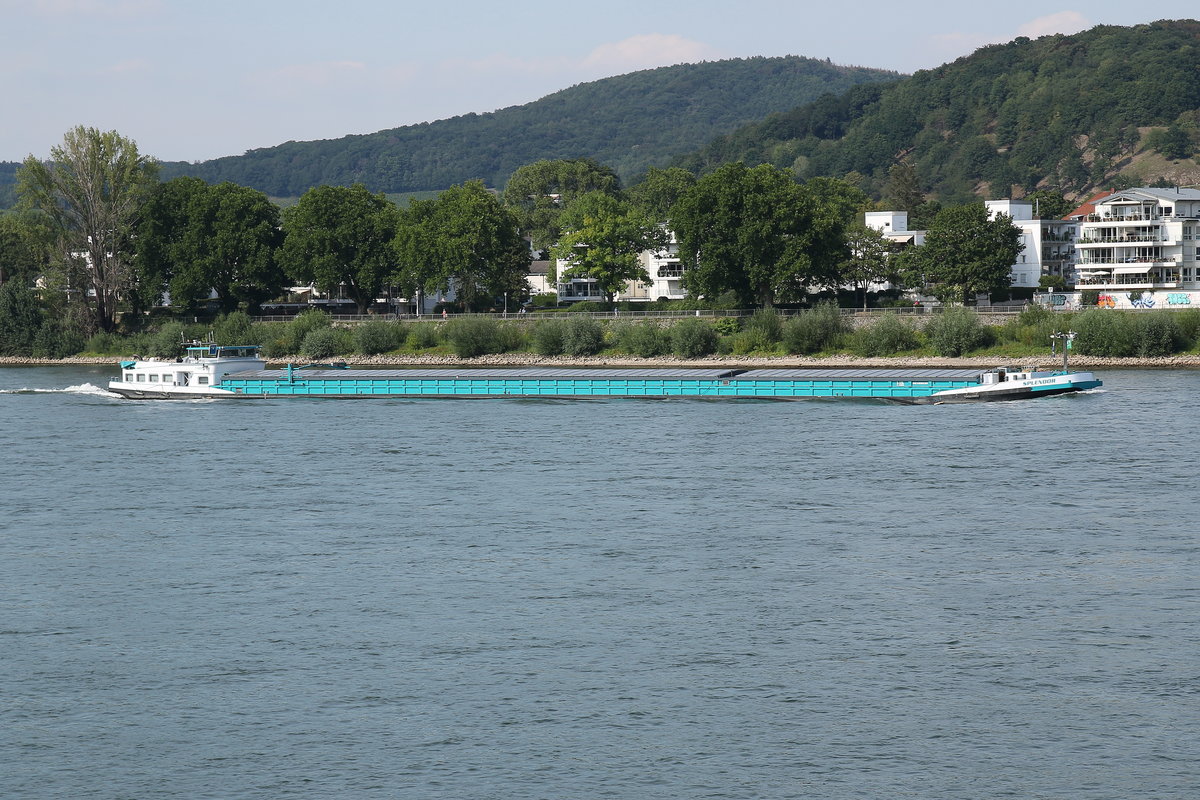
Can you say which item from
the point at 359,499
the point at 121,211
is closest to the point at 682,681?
the point at 359,499

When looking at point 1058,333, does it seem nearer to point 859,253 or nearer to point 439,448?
point 859,253

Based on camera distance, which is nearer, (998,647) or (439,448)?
(998,647)

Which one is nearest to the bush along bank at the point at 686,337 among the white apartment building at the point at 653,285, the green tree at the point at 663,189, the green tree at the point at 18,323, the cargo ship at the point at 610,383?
the green tree at the point at 18,323

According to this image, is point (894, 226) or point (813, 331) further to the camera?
point (894, 226)

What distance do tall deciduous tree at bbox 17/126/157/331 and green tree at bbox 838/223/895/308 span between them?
7116 cm

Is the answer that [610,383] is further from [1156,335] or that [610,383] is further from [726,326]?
[1156,335]

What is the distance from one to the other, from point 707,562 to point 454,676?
12.3 m

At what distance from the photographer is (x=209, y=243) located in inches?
5635

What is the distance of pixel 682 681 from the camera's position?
99.5 ft

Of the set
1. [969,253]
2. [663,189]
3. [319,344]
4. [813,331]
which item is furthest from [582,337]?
[663,189]

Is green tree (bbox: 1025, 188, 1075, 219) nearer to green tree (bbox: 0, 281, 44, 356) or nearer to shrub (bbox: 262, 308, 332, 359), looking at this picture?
shrub (bbox: 262, 308, 332, 359)

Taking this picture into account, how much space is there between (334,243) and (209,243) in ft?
42.9

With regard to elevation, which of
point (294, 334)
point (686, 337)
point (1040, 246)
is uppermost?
point (1040, 246)

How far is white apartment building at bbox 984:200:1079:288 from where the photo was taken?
146 meters
